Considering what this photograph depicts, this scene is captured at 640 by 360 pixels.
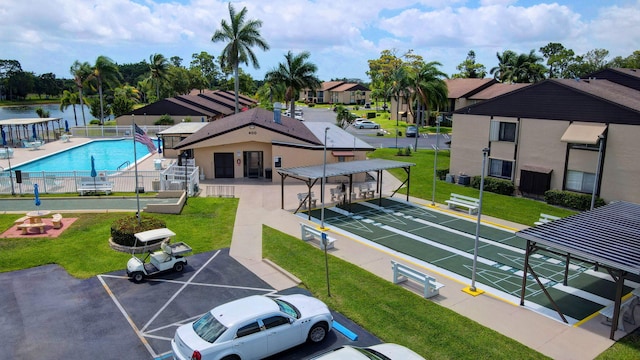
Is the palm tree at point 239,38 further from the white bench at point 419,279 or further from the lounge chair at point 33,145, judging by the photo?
the white bench at point 419,279

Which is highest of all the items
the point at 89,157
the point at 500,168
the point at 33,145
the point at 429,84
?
the point at 429,84

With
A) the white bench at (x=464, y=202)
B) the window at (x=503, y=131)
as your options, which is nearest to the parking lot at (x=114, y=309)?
the white bench at (x=464, y=202)

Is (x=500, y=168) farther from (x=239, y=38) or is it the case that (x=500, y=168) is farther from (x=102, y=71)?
(x=102, y=71)

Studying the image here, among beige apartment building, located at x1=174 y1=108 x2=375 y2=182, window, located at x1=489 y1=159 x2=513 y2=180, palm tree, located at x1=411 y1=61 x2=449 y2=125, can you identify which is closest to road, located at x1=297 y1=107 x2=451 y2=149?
palm tree, located at x1=411 y1=61 x2=449 y2=125

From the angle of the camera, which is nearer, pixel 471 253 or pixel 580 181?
pixel 471 253

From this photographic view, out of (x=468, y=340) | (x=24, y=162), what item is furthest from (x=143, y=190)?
(x=468, y=340)

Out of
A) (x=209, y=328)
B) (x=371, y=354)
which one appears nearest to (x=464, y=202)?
(x=371, y=354)

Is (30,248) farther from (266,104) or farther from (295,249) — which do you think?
(266,104)

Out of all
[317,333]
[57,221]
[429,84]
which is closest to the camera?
[317,333]
